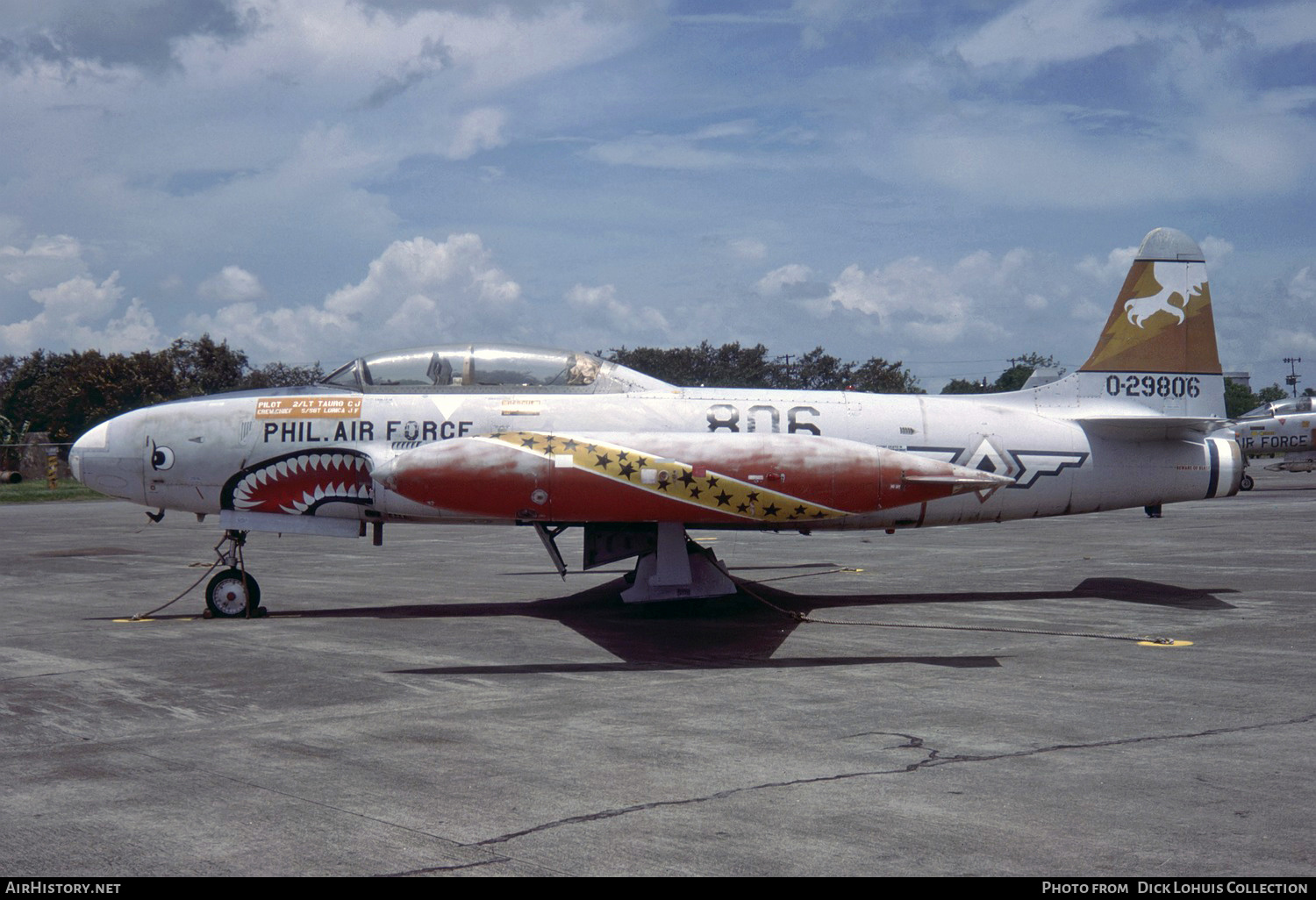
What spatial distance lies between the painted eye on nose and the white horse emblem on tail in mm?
11724

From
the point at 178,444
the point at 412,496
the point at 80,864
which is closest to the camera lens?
the point at 80,864

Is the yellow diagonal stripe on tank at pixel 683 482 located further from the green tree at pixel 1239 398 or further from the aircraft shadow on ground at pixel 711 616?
the green tree at pixel 1239 398

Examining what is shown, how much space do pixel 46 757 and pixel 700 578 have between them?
7.52m

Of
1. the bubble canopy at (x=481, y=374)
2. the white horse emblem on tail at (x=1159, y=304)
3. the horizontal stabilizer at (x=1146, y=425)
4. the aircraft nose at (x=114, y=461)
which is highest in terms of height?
the white horse emblem on tail at (x=1159, y=304)

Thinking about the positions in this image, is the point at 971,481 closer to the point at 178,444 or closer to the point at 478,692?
the point at 478,692

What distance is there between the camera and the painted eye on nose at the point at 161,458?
12859 mm

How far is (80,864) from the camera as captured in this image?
4.99m

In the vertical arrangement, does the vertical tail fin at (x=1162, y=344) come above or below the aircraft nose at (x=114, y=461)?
above

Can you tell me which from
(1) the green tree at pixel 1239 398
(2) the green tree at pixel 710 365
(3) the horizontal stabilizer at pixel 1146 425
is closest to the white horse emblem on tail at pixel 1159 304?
(3) the horizontal stabilizer at pixel 1146 425

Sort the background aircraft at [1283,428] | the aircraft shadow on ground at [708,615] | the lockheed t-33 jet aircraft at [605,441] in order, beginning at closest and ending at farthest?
the aircraft shadow on ground at [708,615], the lockheed t-33 jet aircraft at [605,441], the background aircraft at [1283,428]

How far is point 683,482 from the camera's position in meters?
11.1

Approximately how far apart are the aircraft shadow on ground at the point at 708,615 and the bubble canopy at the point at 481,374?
260 cm

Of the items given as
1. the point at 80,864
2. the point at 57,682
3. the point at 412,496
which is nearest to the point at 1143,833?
the point at 80,864

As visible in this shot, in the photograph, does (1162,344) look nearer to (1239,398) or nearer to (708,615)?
(708,615)
